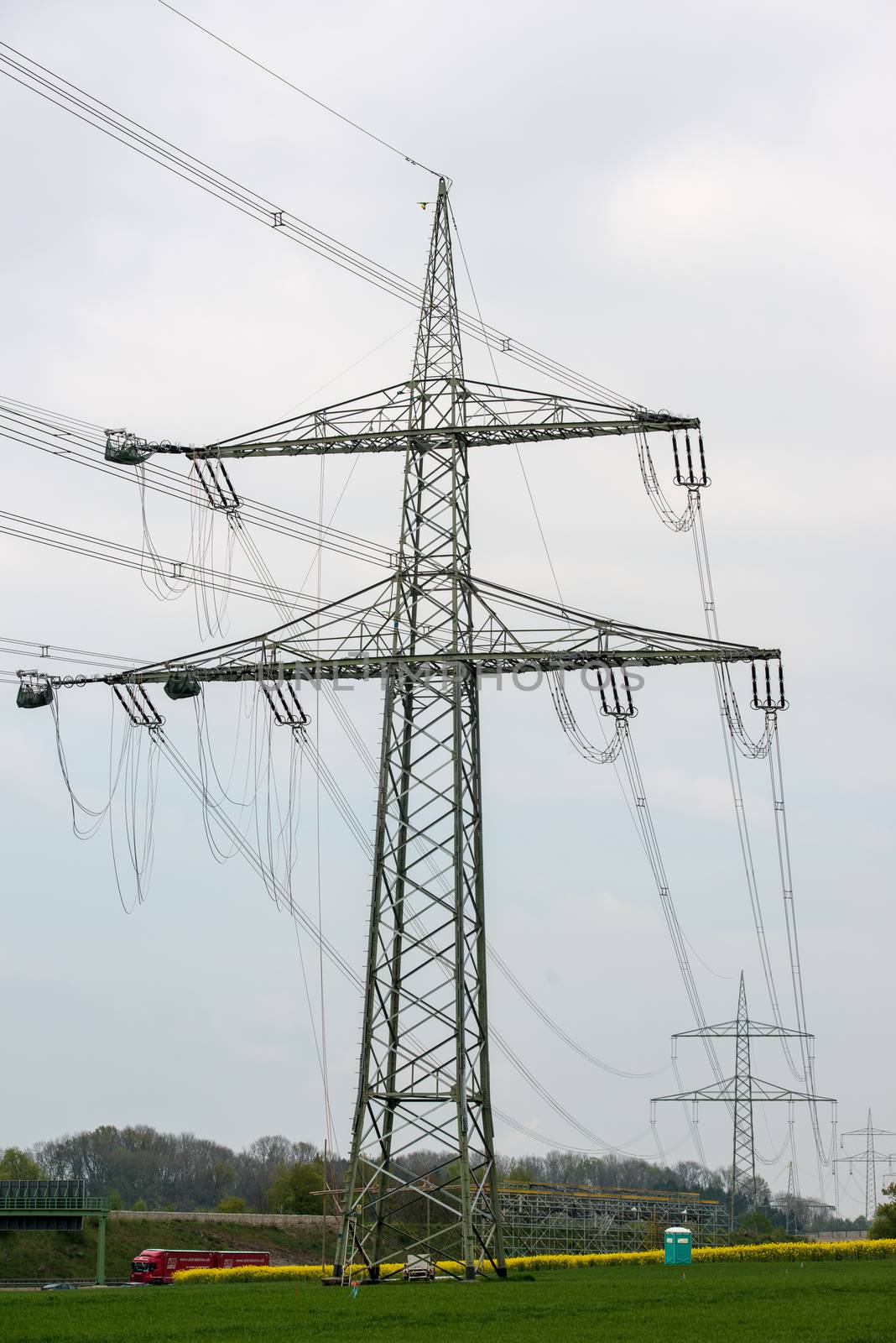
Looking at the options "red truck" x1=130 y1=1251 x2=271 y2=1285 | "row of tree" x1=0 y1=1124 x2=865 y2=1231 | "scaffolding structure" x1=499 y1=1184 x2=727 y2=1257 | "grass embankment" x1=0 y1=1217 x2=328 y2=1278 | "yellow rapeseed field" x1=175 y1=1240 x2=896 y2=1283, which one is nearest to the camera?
"yellow rapeseed field" x1=175 y1=1240 x2=896 y2=1283

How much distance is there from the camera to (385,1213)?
38281mm

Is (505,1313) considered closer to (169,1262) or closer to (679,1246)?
(679,1246)

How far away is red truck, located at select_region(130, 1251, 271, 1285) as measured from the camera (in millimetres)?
74875

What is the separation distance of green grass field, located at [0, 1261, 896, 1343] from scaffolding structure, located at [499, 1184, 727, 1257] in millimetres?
42950

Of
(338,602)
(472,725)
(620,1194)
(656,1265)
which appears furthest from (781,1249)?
(620,1194)

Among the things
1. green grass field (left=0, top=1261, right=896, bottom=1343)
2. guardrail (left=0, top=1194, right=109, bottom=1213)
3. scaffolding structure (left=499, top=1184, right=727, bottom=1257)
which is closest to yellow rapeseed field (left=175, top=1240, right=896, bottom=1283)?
green grass field (left=0, top=1261, right=896, bottom=1343)

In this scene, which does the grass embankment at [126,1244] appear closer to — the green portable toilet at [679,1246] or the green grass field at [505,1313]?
the green portable toilet at [679,1246]

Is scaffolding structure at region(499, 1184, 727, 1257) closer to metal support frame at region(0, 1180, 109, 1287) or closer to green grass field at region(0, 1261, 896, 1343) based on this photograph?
metal support frame at region(0, 1180, 109, 1287)

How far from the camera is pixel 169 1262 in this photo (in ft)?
250

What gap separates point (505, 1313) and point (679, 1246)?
86.4ft

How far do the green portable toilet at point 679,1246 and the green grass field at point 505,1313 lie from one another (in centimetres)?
1178

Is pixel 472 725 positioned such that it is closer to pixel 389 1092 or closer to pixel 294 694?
pixel 294 694

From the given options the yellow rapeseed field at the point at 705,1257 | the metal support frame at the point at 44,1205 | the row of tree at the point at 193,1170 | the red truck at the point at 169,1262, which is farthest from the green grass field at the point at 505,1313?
the row of tree at the point at 193,1170

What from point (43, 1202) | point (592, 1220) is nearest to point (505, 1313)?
point (592, 1220)
